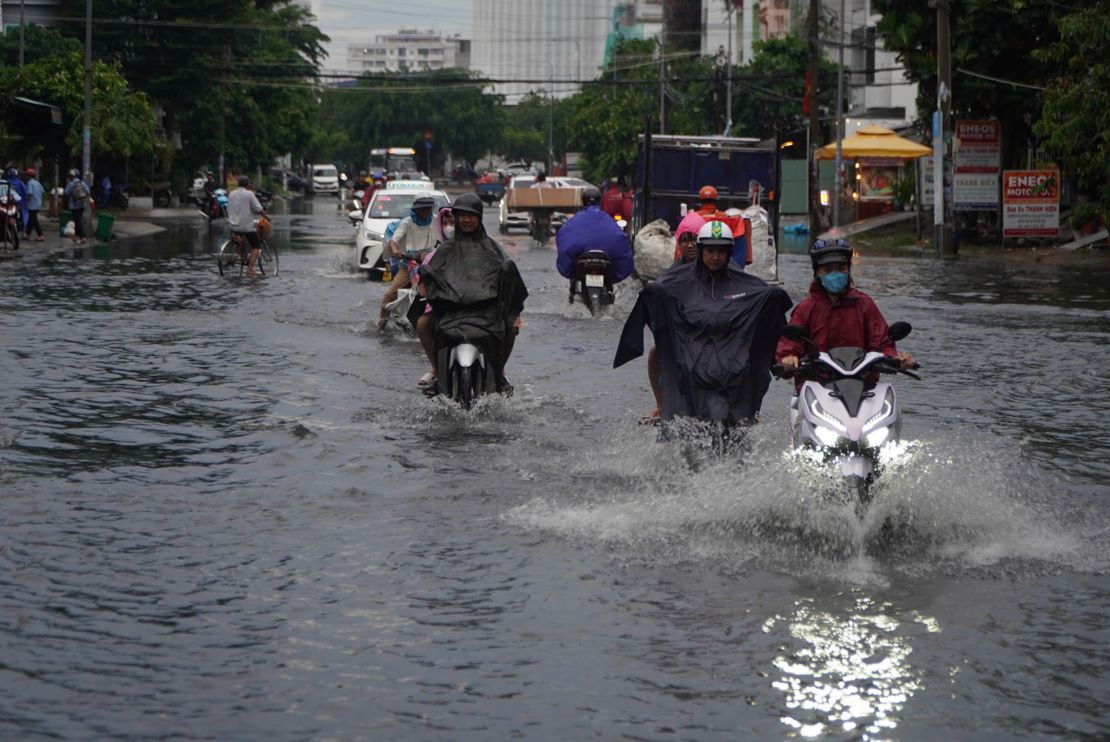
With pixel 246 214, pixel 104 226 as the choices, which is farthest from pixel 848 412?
pixel 104 226

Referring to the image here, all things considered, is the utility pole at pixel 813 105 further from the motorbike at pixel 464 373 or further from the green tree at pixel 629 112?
the green tree at pixel 629 112

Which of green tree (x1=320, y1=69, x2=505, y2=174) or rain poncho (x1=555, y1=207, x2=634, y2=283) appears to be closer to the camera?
rain poncho (x1=555, y1=207, x2=634, y2=283)

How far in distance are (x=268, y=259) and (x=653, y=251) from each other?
9598 millimetres

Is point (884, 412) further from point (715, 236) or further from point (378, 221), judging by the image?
point (378, 221)

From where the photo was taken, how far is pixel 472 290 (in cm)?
1255

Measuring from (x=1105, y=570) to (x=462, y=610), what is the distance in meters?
3.04

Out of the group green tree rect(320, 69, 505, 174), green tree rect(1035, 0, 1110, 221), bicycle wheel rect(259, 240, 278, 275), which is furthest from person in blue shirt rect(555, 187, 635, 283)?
green tree rect(320, 69, 505, 174)

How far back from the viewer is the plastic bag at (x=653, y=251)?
2275 cm

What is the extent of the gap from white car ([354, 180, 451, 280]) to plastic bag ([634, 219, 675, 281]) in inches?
215

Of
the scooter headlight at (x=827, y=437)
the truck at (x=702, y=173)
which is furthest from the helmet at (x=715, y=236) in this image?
the truck at (x=702, y=173)

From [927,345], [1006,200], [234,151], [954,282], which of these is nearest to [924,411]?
[927,345]

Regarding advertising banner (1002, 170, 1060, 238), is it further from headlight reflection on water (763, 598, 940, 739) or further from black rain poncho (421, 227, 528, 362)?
headlight reflection on water (763, 598, 940, 739)

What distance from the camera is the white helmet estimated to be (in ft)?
30.9

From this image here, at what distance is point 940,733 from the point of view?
5.67 metres
